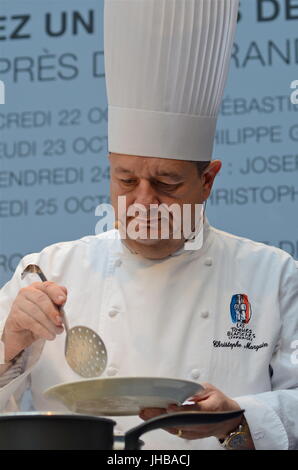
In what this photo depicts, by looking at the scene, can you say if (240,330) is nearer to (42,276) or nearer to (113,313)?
(113,313)

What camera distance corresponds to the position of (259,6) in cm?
289

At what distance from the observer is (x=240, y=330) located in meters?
2.05

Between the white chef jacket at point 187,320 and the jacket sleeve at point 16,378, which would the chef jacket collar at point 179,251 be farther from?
the jacket sleeve at point 16,378

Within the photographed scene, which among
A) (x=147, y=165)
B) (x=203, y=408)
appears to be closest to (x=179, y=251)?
(x=147, y=165)

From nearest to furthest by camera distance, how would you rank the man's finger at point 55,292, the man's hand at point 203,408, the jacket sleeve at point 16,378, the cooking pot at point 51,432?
the cooking pot at point 51,432 < the man's hand at point 203,408 < the man's finger at point 55,292 < the jacket sleeve at point 16,378

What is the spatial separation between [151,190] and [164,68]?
0.26 meters

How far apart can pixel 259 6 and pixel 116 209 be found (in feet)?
3.80

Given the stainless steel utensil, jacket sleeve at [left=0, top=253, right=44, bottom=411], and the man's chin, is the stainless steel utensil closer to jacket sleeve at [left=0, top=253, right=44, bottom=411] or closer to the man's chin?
jacket sleeve at [left=0, top=253, right=44, bottom=411]

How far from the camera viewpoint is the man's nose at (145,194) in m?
1.94

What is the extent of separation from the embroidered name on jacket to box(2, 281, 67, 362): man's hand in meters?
0.42

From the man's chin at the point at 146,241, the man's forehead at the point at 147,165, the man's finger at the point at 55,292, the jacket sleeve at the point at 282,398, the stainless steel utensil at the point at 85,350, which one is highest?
the man's forehead at the point at 147,165

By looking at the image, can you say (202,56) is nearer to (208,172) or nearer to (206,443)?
(208,172)

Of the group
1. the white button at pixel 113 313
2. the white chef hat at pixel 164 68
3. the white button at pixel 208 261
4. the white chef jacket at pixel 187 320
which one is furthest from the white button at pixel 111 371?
the white chef hat at pixel 164 68

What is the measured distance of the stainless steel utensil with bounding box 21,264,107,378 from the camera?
6.07ft
